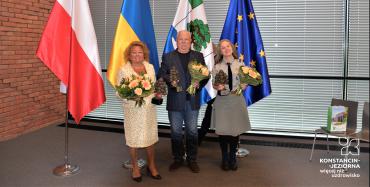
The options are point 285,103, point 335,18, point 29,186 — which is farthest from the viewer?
point 285,103

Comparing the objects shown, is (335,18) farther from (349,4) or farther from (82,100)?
(82,100)

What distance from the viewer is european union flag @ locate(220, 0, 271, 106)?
13.1ft

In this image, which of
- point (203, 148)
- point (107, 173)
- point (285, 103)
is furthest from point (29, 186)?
point (285, 103)

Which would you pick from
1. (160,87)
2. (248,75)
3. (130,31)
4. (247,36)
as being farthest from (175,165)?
(247,36)

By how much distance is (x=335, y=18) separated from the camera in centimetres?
464

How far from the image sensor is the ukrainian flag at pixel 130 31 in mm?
3549

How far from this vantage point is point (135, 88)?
279cm

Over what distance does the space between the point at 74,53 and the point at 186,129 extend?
144cm

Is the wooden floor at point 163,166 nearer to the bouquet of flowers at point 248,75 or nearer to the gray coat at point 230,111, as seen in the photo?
the gray coat at point 230,111

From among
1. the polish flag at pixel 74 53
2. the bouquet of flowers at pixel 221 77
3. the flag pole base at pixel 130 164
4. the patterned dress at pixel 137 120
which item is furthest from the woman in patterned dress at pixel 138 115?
the bouquet of flowers at pixel 221 77

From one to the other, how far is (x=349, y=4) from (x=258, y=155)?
2.58m

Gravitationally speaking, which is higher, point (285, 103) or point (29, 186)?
point (285, 103)

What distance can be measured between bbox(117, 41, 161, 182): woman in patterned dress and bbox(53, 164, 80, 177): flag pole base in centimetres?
74

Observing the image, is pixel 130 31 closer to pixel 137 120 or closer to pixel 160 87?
pixel 160 87
